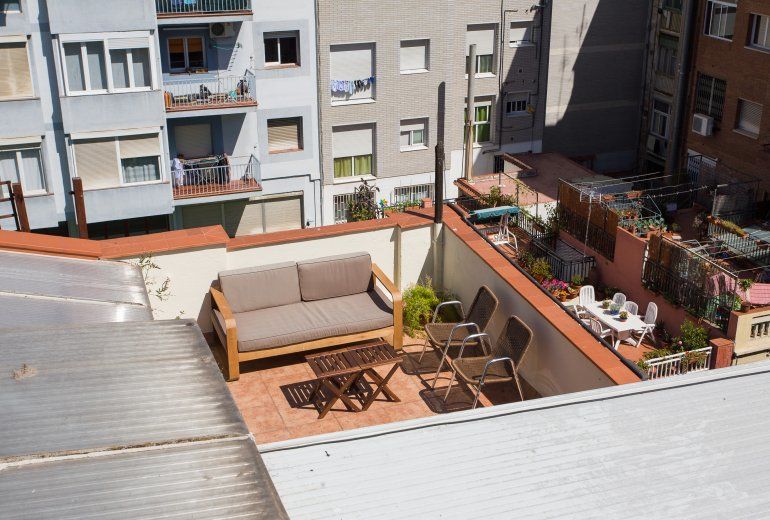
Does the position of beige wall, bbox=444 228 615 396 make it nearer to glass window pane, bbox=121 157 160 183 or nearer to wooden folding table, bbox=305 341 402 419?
wooden folding table, bbox=305 341 402 419

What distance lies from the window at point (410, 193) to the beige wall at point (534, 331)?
48.2 feet

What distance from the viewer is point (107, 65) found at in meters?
22.9

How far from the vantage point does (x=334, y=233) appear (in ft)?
49.4

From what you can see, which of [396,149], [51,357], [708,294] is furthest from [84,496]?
[396,149]

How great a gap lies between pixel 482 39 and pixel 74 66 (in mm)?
13972

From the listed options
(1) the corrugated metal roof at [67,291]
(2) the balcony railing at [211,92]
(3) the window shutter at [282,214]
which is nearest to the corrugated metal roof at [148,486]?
(1) the corrugated metal roof at [67,291]

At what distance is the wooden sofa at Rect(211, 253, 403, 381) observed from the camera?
44.2 feet

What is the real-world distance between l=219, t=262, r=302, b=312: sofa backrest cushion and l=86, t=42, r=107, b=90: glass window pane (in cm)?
1125

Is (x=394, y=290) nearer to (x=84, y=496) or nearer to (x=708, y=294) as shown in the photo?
(x=708, y=294)

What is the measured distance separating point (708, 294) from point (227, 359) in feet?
27.2

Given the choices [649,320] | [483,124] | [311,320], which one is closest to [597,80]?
[483,124]

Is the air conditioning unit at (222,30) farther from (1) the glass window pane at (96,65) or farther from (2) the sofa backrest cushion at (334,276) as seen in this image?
(2) the sofa backrest cushion at (334,276)

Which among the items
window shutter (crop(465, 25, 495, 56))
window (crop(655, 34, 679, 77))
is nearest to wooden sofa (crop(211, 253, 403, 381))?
window shutter (crop(465, 25, 495, 56))

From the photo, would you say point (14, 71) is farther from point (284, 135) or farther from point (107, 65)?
point (284, 135)
